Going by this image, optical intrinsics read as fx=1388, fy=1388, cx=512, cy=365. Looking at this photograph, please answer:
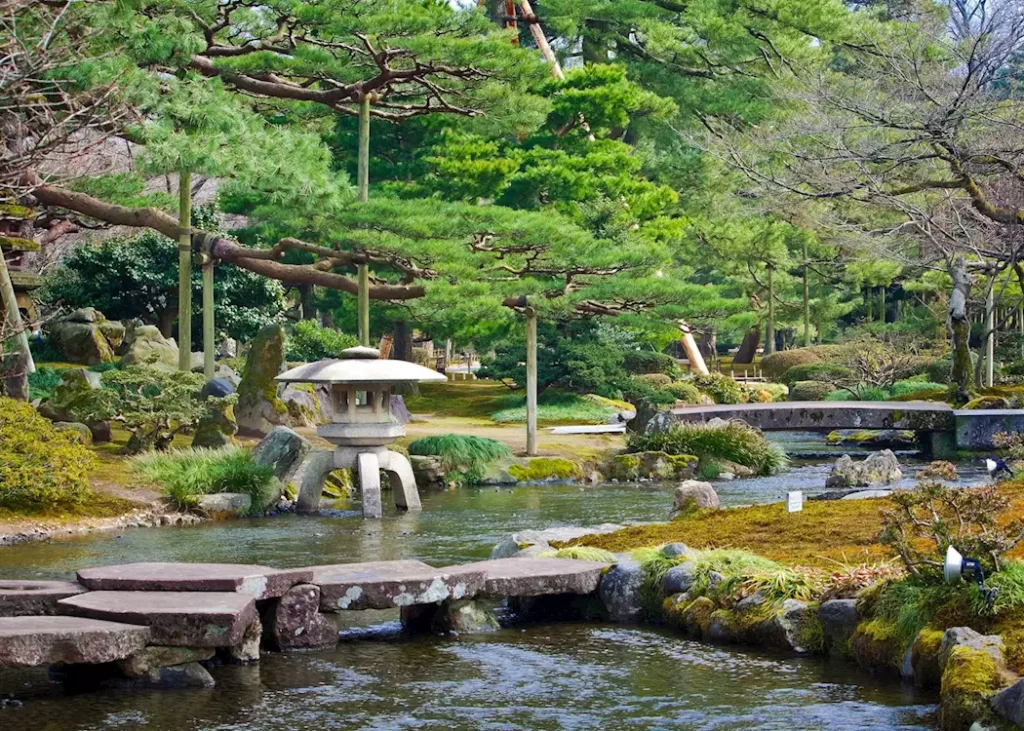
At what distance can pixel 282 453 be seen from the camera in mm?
17812

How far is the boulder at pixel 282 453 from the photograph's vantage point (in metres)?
17.8

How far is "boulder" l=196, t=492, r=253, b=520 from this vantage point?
1662 centimetres

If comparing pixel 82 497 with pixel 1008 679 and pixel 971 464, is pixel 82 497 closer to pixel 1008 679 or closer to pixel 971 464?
pixel 1008 679

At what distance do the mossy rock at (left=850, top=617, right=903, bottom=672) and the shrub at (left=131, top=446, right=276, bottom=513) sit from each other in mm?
10071

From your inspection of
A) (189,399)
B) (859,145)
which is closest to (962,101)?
(859,145)

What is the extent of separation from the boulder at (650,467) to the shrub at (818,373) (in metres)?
14.8

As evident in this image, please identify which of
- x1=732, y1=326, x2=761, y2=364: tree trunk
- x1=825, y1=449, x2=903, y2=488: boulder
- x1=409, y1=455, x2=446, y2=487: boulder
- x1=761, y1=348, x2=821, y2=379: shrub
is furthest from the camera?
x1=732, y1=326, x2=761, y2=364: tree trunk

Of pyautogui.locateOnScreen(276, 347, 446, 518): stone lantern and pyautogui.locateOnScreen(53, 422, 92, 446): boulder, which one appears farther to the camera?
pyautogui.locateOnScreen(53, 422, 92, 446): boulder

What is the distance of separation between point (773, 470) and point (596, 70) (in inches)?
378

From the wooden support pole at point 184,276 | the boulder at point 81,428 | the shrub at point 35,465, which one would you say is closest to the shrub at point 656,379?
the wooden support pole at point 184,276

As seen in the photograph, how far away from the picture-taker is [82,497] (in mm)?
16062

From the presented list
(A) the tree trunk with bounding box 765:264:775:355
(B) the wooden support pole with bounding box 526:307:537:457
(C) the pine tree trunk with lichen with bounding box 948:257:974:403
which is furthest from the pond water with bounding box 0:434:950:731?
(A) the tree trunk with bounding box 765:264:775:355

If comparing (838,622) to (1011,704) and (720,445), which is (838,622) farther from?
(720,445)

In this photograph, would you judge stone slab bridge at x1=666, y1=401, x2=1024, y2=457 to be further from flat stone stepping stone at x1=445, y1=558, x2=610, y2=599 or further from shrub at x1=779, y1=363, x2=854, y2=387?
Answer: flat stone stepping stone at x1=445, y1=558, x2=610, y2=599
